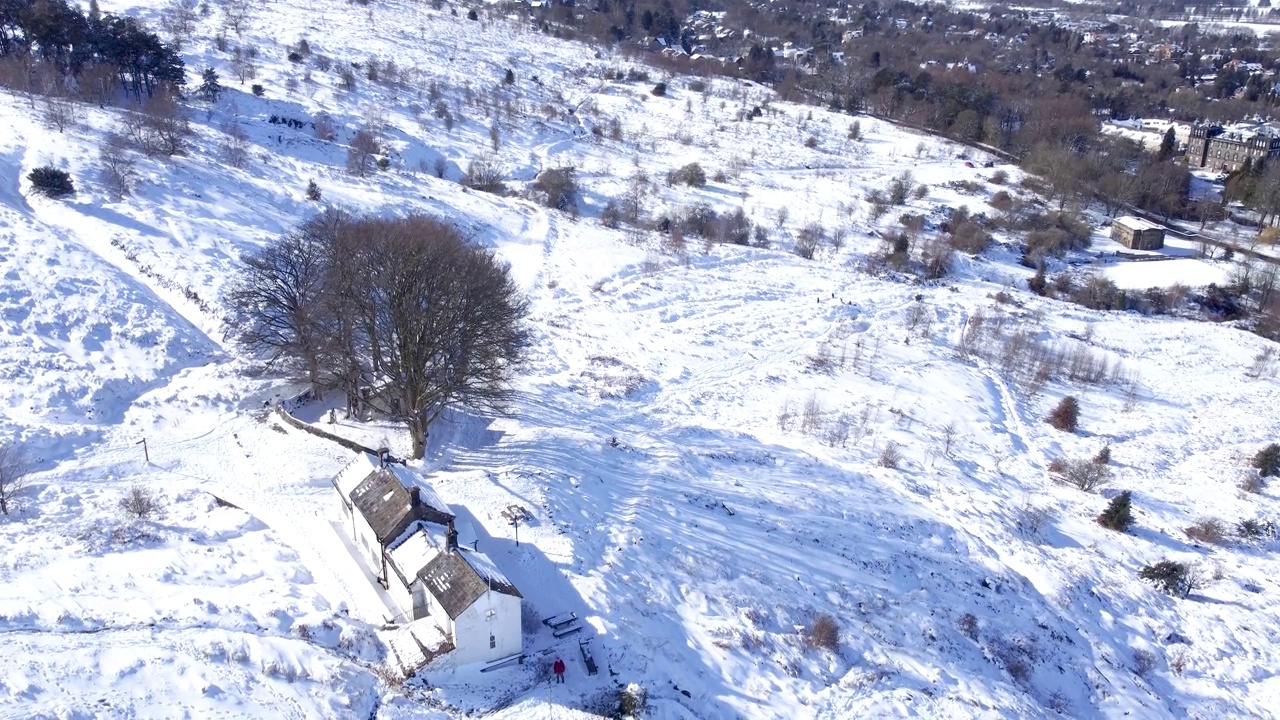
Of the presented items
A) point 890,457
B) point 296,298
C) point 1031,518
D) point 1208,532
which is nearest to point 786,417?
point 890,457

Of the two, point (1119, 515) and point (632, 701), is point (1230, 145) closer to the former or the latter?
point (1119, 515)

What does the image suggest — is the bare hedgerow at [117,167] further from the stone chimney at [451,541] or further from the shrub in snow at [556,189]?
the stone chimney at [451,541]

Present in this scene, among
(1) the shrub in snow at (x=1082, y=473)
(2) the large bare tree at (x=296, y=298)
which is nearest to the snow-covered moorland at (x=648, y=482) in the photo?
(1) the shrub in snow at (x=1082, y=473)

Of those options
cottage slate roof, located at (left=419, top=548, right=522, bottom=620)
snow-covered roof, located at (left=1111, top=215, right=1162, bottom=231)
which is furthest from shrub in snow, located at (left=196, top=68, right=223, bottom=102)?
snow-covered roof, located at (left=1111, top=215, right=1162, bottom=231)

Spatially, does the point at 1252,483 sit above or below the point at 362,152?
below

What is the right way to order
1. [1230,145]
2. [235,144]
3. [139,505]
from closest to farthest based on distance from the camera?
[139,505] → [235,144] → [1230,145]

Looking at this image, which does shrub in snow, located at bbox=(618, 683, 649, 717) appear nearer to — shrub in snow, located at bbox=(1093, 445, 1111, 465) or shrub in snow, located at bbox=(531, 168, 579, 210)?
shrub in snow, located at bbox=(1093, 445, 1111, 465)
